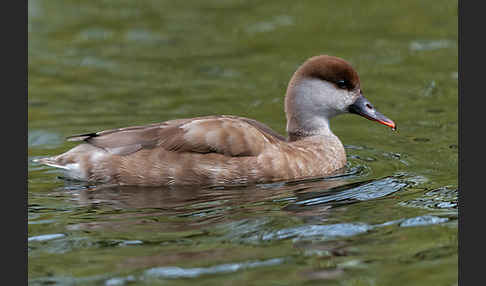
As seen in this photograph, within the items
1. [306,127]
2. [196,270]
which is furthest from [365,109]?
[196,270]

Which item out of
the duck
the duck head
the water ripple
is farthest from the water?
the duck head

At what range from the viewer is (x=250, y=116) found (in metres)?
9.81

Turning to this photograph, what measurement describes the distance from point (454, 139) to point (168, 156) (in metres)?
3.17

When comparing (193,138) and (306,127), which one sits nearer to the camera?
(193,138)

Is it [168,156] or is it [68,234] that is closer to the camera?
[68,234]

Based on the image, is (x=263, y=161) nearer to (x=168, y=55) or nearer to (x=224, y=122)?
(x=224, y=122)

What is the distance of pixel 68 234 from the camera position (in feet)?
19.2

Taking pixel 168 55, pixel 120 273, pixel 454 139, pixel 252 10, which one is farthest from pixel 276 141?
pixel 252 10

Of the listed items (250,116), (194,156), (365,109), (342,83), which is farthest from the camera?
(250,116)

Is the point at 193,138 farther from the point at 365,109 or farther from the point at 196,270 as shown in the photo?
the point at 196,270

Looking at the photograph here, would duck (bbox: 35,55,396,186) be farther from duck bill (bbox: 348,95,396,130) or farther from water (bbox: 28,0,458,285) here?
duck bill (bbox: 348,95,396,130)

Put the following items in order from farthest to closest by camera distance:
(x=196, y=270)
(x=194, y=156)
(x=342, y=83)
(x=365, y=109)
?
(x=365, y=109), (x=342, y=83), (x=194, y=156), (x=196, y=270)

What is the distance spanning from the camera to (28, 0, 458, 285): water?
522 centimetres

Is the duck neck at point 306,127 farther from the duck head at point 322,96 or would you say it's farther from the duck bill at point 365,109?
the duck bill at point 365,109
